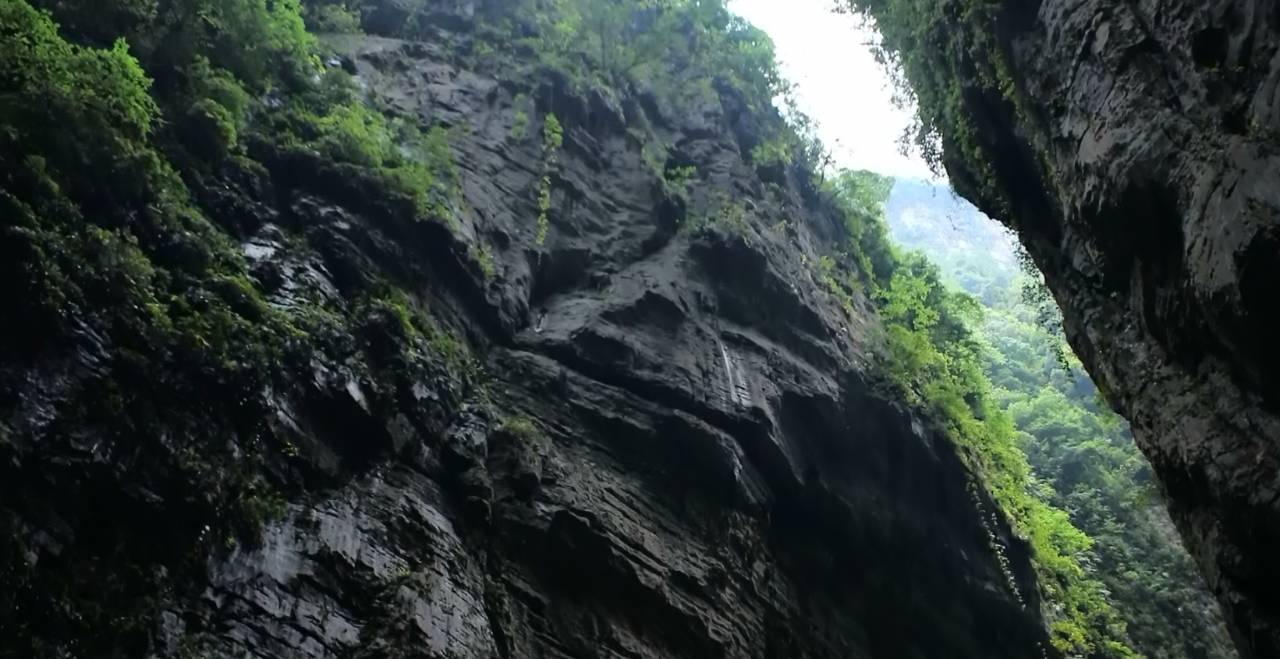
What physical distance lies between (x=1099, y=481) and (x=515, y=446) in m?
21.8

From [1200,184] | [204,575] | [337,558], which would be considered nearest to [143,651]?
[204,575]

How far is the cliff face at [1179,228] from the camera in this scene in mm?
7141

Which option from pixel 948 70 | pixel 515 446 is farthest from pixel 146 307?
pixel 948 70

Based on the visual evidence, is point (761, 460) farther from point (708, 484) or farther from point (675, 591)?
point (675, 591)

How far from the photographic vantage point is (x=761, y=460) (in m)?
14.2

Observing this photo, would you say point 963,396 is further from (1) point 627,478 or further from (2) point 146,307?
(2) point 146,307

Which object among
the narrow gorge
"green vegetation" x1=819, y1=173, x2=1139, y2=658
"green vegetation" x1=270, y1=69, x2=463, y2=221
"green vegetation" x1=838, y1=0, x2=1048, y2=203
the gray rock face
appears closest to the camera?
the narrow gorge

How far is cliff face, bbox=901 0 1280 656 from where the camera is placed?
7.14 m

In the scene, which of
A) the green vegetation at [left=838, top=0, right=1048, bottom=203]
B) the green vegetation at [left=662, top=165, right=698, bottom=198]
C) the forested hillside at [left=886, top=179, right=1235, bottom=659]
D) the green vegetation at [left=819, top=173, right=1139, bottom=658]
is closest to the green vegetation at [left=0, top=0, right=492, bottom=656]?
the green vegetation at [left=662, top=165, right=698, bottom=198]

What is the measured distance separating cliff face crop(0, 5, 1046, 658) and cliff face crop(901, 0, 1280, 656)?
5.41 meters

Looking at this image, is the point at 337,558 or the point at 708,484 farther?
the point at 708,484

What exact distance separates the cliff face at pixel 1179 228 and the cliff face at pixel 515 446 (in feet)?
17.8

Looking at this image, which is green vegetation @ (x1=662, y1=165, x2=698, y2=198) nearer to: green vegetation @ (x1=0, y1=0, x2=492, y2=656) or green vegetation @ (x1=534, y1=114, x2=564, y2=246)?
green vegetation @ (x1=534, y1=114, x2=564, y2=246)

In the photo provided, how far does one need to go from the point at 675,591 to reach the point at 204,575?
599cm
